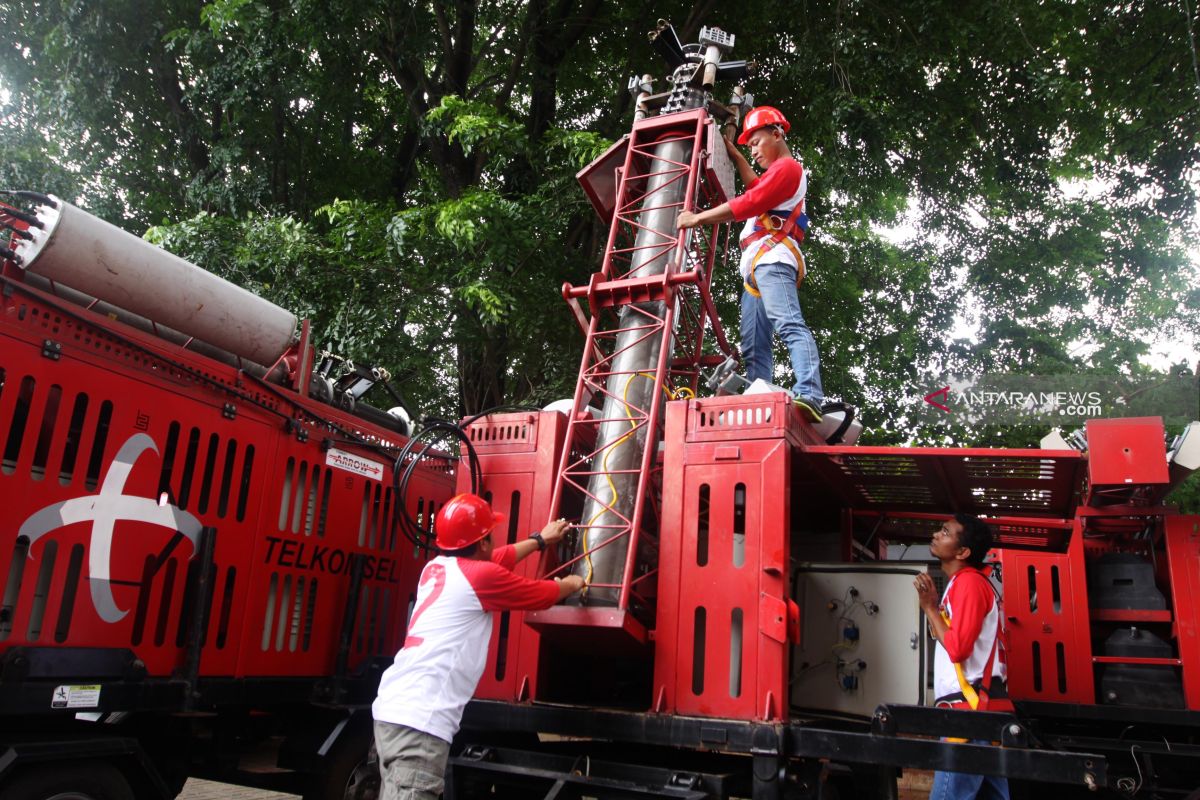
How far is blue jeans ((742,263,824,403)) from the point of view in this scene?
5.42 meters

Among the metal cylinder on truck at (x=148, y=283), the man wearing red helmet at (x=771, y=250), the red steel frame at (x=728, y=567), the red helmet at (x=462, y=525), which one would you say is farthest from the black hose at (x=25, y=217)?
the man wearing red helmet at (x=771, y=250)

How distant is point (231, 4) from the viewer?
9.99 metres

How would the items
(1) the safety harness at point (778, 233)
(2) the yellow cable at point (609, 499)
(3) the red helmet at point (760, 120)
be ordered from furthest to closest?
(3) the red helmet at point (760, 120)
(1) the safety harness at point (778, 233)
(2) the yellow cable at point (609, 499)

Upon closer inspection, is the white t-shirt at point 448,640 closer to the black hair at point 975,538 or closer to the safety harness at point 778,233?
the black hair at point 975,538

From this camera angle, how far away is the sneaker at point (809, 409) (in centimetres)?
506

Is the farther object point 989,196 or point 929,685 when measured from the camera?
point 989,196

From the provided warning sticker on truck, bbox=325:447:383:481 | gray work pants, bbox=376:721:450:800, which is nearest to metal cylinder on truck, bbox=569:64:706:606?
gray work pants, bbox=376:721:450:800

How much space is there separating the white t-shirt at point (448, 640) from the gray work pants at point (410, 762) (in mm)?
50

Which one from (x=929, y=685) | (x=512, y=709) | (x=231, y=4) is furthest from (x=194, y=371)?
(x=231, y=4)

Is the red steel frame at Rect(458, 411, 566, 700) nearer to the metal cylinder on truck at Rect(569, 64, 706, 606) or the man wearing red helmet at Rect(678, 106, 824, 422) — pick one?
the metal cylinder on truck at Rect(569, 64, 706, 606)

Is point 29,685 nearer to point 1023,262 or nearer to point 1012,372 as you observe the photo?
point 1023,262

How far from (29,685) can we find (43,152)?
10.7m

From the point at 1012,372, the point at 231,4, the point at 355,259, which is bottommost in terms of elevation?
the point at 355,259

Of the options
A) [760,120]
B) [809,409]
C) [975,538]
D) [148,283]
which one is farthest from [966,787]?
[148,283]
